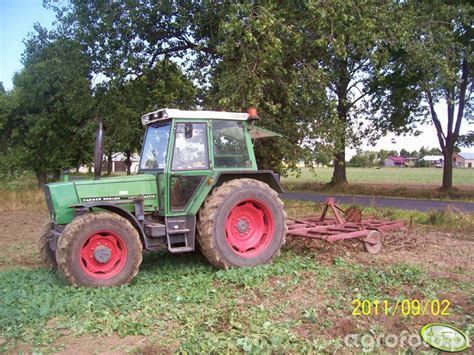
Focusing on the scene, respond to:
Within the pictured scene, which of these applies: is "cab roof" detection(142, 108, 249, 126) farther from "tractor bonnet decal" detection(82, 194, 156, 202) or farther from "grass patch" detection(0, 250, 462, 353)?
"grass patch" detection(0, 250, 462, 353)

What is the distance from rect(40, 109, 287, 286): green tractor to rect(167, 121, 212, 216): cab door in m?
0.01

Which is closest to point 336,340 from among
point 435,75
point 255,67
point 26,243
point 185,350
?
point 185,350

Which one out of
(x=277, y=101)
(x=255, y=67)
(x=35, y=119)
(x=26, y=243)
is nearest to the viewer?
(x=26, y=243)

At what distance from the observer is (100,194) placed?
259 inches

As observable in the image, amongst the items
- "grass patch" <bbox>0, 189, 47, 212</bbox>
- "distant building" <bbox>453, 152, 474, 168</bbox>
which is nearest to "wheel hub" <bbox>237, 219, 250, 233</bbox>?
"grass patch" <bbox>0, 189, 47, 212</bbox>

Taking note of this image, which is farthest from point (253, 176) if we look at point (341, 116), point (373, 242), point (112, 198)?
point (341, 116)

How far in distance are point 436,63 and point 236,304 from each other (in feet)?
38.5

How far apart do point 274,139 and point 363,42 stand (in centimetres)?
357

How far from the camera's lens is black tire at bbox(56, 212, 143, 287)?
5.92 meters

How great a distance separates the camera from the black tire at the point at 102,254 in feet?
19.4

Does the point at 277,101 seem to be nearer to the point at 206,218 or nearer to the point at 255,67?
the point at 255,67

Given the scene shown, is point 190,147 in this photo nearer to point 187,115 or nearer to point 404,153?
point 187,115

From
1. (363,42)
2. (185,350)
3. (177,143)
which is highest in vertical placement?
(363,42)

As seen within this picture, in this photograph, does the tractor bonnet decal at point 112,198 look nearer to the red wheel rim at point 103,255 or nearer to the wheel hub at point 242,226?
the red wheel rim at point 103,255
